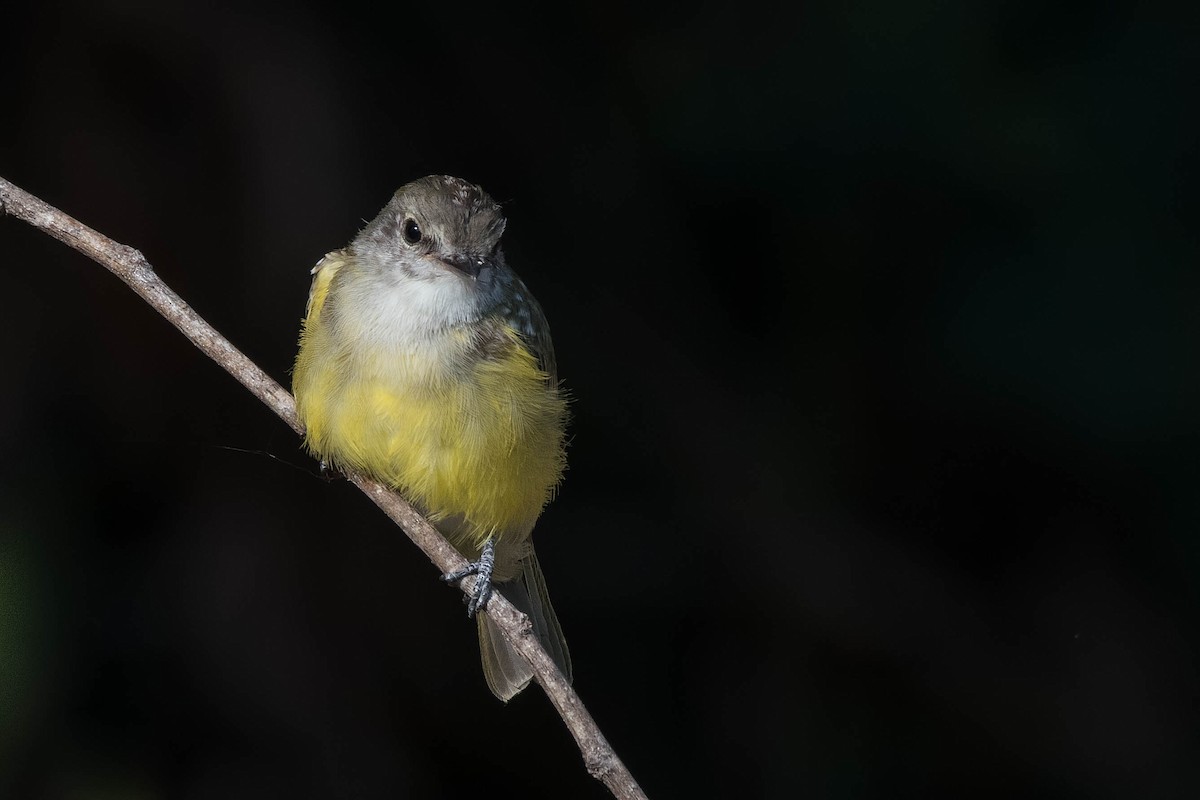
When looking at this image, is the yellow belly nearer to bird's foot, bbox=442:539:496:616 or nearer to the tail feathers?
bird's foot, bbox=442:539:496:616

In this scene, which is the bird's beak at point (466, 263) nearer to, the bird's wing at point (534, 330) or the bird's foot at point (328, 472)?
the bird's wing at point (534, 330)

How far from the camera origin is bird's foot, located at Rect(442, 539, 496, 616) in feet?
13.3

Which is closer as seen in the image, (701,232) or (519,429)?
(519,429)

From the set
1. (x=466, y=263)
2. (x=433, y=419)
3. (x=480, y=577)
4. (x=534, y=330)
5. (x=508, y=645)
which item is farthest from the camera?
(x=508, y=645)

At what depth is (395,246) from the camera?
168 inches

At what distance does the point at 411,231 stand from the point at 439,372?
486 millimetres

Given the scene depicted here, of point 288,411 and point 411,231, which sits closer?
point 288,411

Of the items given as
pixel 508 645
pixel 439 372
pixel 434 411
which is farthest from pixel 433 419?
pixel 508 645

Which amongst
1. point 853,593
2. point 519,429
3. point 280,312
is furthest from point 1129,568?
point 280,312

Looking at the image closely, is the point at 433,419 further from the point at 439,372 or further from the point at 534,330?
the point at 534,330

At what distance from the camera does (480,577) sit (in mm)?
4211

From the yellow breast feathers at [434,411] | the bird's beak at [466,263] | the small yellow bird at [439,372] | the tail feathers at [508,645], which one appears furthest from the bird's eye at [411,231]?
the tail feathers at [508,645]

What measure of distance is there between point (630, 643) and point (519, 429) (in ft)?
5.38

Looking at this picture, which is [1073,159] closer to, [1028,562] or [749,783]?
[1028,562]
